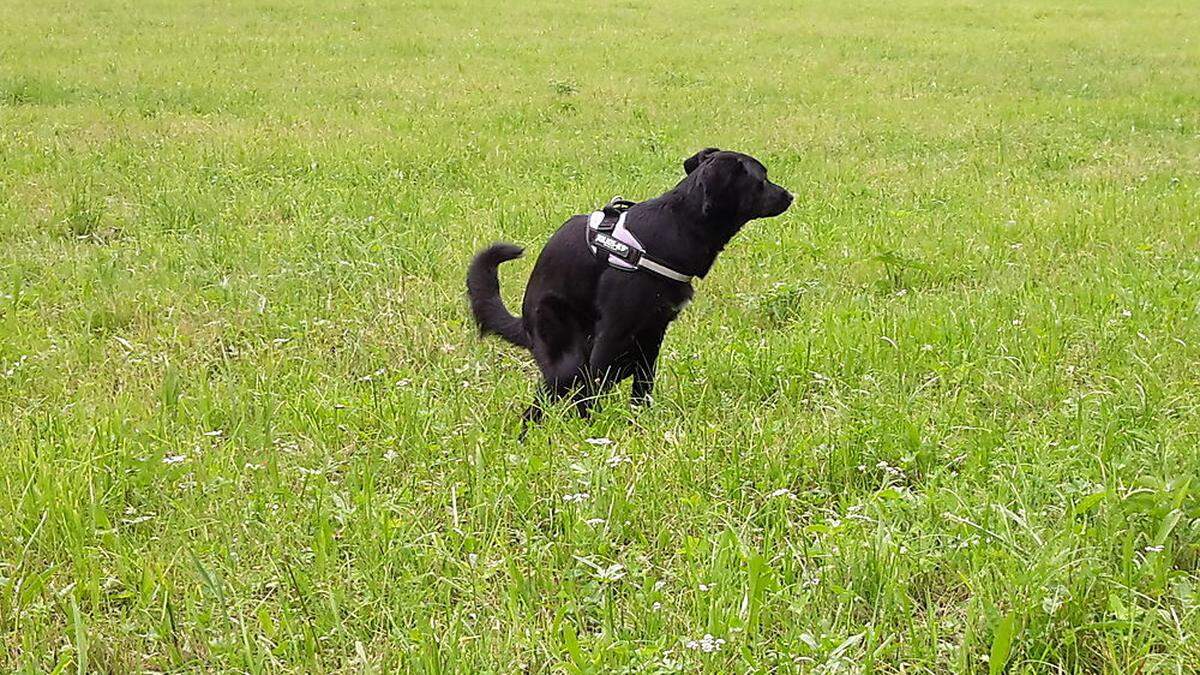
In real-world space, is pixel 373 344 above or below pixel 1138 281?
below

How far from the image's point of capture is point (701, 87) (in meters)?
15.5

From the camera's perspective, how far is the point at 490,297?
497 cm

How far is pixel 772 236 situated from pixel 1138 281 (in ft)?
8.17

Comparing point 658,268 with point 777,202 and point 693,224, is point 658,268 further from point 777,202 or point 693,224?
point 777,202

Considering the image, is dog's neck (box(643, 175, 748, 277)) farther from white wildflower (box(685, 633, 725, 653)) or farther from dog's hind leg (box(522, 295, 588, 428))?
white wildflower (box(685, 633, 725, 653))

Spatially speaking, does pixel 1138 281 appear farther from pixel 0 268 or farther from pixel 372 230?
pixel 0 268

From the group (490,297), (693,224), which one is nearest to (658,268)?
(693,224)

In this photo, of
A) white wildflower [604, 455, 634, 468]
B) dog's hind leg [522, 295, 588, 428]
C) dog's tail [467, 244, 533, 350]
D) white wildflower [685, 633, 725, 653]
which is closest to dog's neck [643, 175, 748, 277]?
dog's hind leg [522, 295, 588, 428]

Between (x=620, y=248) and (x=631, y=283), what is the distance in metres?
0.15

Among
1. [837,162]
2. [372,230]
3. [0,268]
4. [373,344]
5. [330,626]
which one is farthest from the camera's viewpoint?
[837,162]

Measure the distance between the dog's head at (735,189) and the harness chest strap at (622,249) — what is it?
31 centimetres

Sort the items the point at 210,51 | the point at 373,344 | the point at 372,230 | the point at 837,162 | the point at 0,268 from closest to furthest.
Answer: the point at 373,344 < the point at 0,268 < the point at 372,230 < the point at 837,162 < the point at 210,51

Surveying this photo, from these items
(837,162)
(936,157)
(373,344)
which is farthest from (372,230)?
(936,157)

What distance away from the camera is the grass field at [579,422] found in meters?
2.71
